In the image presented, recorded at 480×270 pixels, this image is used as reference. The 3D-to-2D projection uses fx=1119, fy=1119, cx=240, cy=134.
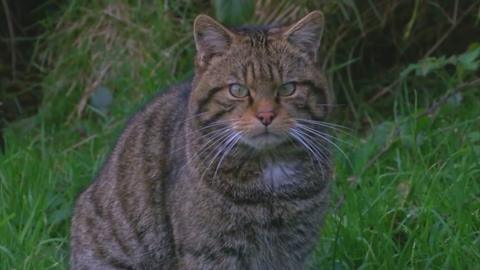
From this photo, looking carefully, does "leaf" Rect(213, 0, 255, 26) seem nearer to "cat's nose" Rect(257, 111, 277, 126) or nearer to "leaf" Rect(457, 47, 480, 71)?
"cat's nose" Rect(257, 111, 277, 126)

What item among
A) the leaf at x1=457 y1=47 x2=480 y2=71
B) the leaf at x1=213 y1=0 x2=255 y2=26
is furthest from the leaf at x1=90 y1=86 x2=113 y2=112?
the leaf at x1=213 y1=0 x2=255 y2=26

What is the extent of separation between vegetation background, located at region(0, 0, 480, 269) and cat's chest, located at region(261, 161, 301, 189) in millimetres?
538

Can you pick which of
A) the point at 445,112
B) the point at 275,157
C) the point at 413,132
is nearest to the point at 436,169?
the point at 413,132

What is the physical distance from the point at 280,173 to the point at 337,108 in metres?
2.25

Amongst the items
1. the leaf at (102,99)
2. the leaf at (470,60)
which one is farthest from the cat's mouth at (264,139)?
the leaf at (102,99)

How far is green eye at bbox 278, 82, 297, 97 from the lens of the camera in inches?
146

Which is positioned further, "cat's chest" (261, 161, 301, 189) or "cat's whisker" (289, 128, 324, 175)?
"cat's chest" (261, 161, 301, 189)

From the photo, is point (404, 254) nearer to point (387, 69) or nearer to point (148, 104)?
point (148, 104)

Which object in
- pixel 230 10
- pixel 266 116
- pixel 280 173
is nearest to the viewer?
pixel 266 116

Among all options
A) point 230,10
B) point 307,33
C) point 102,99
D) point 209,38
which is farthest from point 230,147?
point 102,99

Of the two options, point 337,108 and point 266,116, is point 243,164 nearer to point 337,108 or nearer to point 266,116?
point 266,116

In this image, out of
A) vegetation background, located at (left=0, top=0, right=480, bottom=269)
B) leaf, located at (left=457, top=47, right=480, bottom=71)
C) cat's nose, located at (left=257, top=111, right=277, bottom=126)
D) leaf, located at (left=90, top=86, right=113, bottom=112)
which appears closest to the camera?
cat's nose, located at (left=257, top=111, right=277, bottom=126)

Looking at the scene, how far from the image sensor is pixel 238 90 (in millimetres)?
3695

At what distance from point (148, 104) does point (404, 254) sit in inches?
45.6
